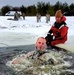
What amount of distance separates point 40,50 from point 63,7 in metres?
57.0

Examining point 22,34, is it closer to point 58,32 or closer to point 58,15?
point 58,32

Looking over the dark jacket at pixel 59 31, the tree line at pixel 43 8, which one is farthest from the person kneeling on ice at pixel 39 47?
the tree line at pixel 43 8

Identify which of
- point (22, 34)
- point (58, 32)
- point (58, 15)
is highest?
point (58, 15)

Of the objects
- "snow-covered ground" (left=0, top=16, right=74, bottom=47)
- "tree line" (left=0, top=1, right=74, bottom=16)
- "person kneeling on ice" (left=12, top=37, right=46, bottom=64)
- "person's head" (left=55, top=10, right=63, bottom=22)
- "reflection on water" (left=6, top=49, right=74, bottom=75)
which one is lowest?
"tree line" (left=0, top=1, right=74, bottom=16)

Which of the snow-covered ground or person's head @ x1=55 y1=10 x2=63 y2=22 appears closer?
person's head @ x1=55 y1=10 x2=63 y2=22

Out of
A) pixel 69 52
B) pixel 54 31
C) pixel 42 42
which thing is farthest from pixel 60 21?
pixel 42 42

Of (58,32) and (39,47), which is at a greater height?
(39,47)

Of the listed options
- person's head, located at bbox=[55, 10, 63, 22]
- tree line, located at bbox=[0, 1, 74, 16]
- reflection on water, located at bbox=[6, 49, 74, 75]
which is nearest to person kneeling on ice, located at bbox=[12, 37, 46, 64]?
reflection on water, located at bbox=[6, 49, 74, 75]

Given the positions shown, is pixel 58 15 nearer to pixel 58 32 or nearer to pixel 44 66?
pixel 58 32

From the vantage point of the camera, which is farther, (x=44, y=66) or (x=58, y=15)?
(x=58, y=15)

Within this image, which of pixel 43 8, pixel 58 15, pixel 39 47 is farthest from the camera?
pixel 43 8

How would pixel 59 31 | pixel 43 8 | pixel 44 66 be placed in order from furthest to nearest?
pixel 43 8 < pixel 59 31 < pixel 44 66

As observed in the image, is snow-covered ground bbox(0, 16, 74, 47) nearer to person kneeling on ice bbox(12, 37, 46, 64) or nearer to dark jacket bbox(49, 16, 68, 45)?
dark jacket bbox(49, 16, 68, 45)

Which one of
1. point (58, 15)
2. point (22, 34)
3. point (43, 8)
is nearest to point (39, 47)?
point (58, 15)
